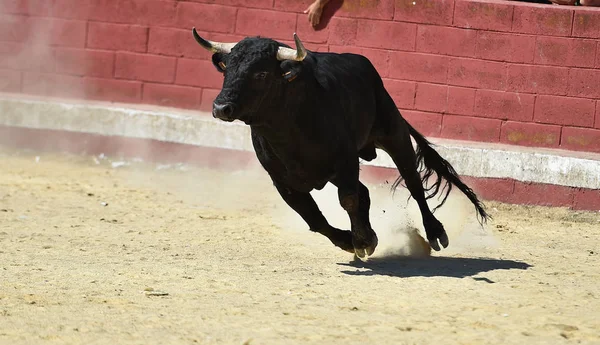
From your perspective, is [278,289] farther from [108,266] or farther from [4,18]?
[4,18]

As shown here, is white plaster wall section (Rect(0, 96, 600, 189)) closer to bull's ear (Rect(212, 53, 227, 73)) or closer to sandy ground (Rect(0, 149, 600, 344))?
sandy ground (Rect(0, 149, 600, 344))

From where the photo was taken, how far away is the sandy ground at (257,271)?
5016 millimetres

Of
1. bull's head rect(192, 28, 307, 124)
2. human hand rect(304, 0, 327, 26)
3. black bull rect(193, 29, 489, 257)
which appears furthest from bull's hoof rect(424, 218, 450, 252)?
human hand rect(304, 0, 327, 26)

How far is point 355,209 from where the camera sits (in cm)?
659

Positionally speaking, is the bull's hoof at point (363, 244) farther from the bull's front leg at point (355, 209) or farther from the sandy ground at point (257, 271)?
the sandy ground at point (257, 271)

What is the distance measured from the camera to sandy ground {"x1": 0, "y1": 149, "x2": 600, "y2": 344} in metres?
5.02

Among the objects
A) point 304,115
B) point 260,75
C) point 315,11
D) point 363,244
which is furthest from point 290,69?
point 315,11

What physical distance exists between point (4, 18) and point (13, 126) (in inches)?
51.2

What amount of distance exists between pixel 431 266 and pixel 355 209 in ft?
2.34

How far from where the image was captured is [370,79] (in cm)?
742

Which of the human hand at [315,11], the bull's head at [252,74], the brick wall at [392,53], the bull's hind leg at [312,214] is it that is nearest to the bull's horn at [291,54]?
the bull's head at [252,74]

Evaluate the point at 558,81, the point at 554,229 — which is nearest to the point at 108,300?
the point at 554,229

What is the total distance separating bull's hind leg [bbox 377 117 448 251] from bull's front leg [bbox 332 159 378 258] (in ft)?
2.83

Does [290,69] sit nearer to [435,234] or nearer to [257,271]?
[257,271]
